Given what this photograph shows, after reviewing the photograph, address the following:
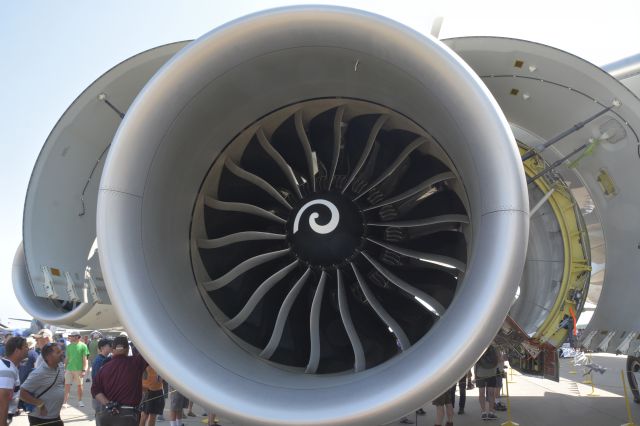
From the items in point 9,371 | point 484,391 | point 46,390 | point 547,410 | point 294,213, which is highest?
point 294,213

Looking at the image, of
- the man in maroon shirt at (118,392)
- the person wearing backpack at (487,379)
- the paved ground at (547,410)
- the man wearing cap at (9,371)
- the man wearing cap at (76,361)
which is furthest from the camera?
the man wearing cap at (76,361)

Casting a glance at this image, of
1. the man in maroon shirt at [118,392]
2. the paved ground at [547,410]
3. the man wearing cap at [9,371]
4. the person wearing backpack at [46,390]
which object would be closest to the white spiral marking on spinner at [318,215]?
the man in maroon shirt at [118,392]

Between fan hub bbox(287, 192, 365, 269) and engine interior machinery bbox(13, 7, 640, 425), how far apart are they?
0.01m

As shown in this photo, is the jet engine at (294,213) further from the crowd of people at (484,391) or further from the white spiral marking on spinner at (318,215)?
the crowd of people at (484,391)

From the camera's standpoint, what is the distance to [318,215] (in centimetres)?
332

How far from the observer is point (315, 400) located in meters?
2.30

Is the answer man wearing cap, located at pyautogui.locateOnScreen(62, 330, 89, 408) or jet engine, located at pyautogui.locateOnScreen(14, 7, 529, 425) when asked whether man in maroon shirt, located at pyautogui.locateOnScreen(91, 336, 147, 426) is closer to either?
jet engine, located at pyautogui.locateOnScreen(14, 7, 529, 425)

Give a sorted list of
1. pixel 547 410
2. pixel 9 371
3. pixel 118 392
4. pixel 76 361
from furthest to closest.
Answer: pixel 76 361 < pixel 547 410 < pixel 118 392 < pixel 9 371

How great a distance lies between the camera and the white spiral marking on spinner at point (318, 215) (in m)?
3.31

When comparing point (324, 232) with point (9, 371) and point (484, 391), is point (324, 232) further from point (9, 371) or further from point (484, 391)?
point (484, 391)

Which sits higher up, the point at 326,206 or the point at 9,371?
the point at 326,206

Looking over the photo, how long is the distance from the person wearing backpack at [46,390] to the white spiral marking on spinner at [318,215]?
2.13m

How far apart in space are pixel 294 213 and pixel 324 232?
0.79 feet

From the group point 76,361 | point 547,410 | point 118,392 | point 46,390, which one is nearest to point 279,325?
point 118,392
